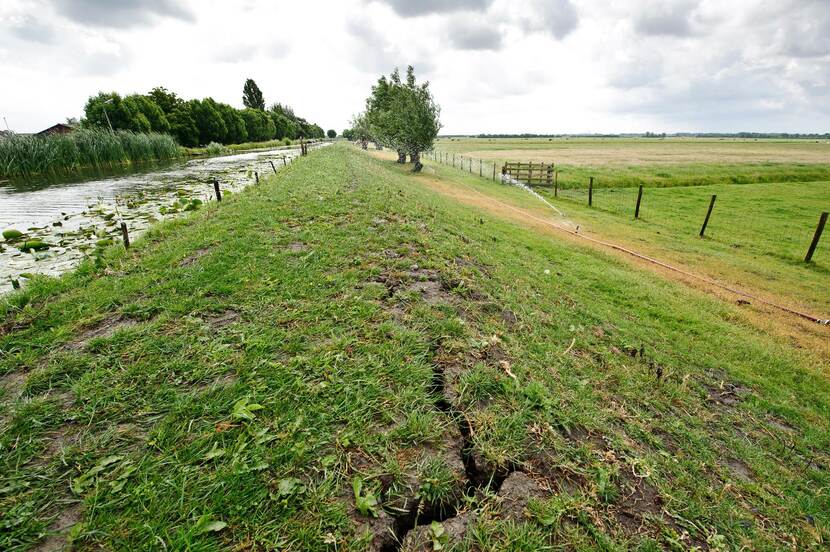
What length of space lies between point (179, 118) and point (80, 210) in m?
53.3

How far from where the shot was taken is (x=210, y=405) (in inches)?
118

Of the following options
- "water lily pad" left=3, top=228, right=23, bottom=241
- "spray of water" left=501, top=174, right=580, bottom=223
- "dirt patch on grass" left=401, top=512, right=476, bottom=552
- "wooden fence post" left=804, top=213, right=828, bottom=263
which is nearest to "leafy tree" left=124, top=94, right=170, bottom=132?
"water lily pad" left=3, top=228, right=23, bottom=241

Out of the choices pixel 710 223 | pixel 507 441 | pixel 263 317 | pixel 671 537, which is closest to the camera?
pixel 671 537

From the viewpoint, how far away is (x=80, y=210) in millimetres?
14742

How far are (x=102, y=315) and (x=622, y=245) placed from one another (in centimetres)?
1669

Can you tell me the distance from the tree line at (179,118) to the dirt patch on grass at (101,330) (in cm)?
4790

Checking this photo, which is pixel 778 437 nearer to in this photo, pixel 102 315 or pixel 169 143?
pixel 102 315

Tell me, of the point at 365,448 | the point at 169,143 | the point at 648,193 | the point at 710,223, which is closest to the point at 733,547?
the point at 365,448

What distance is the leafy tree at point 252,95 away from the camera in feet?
352

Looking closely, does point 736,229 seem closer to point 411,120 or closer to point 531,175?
point 531,175

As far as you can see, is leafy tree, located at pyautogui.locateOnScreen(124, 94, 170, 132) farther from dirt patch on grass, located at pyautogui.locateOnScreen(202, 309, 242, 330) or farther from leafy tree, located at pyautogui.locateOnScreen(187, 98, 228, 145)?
dirt patch on grass, located at pyautogui.locateOnScreen(202, 309, 242, 330)

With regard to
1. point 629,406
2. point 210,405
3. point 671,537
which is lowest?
point 629,406

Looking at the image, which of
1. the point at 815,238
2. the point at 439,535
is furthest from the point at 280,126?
the point at 439,535

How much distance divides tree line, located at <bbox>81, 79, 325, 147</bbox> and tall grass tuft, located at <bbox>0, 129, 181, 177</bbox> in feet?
29.3
